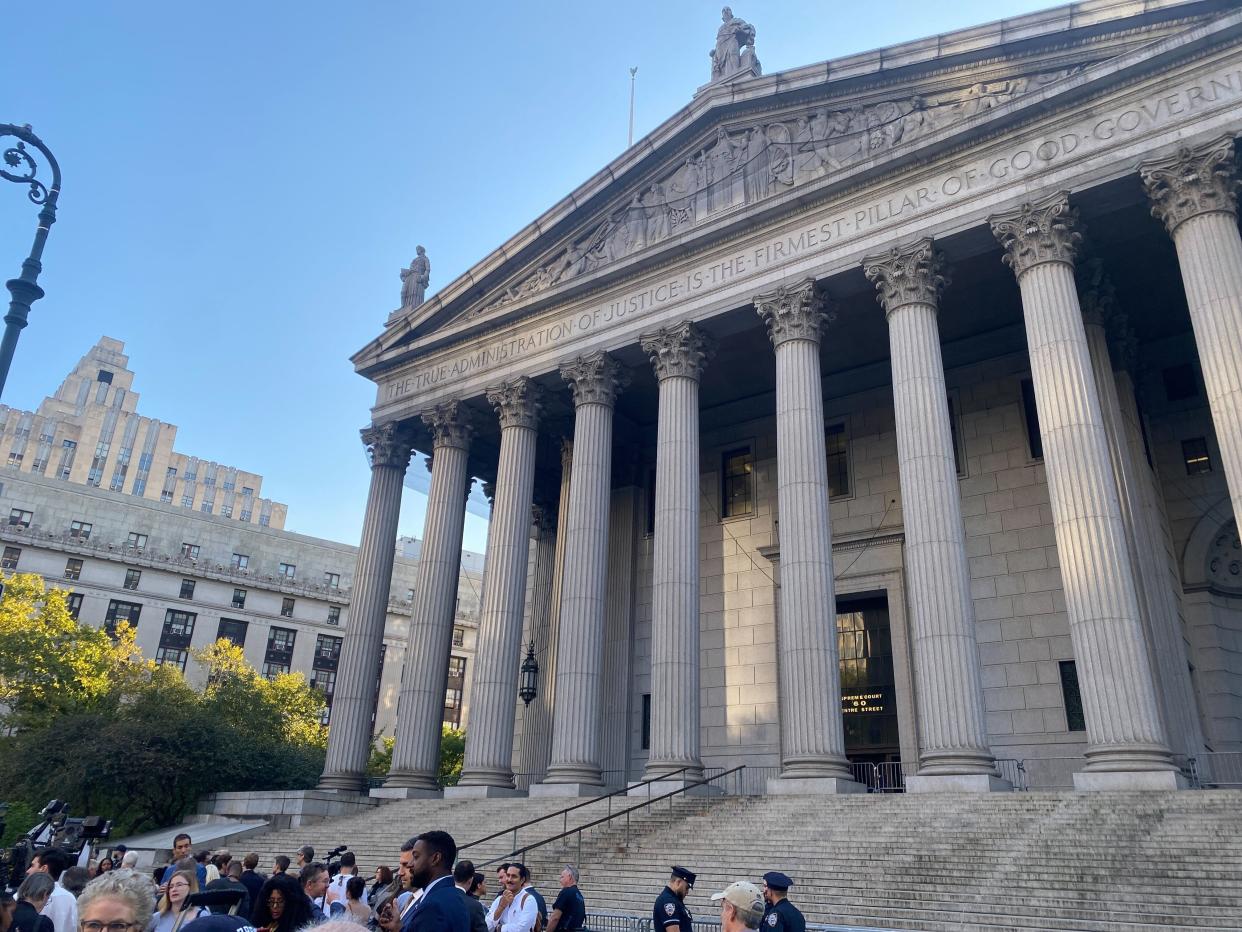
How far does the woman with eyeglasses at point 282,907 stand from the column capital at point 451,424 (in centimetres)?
2584

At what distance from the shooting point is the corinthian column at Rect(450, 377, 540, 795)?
26031 millimetres

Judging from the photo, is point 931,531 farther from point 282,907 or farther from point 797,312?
point 282,907

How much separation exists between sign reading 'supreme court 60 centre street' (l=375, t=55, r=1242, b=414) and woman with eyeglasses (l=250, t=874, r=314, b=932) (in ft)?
70.7

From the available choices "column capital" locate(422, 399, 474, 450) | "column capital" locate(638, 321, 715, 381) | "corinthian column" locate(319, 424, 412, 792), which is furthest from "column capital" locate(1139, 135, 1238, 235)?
"corinthian column" locate(319, 424, 412, 792)

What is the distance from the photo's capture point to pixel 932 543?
67.0 ft

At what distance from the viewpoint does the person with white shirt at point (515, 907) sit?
9.15m

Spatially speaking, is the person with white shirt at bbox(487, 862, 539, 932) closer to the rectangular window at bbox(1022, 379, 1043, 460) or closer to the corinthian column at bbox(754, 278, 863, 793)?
the corinthian column at bbox(754, 278, 863, 793)

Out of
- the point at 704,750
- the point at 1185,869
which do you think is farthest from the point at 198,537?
the point at 1185,869

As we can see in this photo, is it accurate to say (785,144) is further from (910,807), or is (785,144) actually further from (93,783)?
(93,783)

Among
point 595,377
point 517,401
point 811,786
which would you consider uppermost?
point 595,377

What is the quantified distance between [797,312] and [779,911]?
18.9 m

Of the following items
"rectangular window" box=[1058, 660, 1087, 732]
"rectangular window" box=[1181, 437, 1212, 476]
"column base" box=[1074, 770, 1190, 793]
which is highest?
"rectangular window" box=[1181, 437, 1212, 476]

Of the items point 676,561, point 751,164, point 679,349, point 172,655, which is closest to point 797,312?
point 679,349

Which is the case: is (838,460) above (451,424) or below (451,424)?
below
